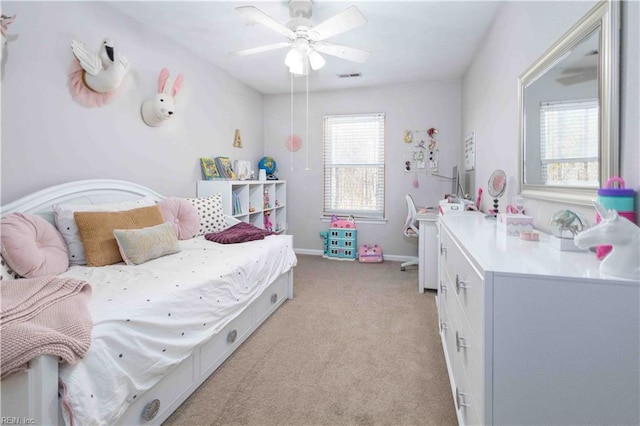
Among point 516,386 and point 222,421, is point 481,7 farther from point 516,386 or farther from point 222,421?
point 222,421


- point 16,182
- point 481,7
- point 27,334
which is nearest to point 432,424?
point 27,334

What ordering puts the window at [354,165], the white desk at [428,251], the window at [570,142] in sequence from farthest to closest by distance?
1. the window at [354,165]
2. the white desk at [428,251]
3. the window at [570,142]

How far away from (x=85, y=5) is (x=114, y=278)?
2.02 m

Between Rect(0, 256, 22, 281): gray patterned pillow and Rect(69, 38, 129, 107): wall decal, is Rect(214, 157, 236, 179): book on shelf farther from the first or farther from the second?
Rect(0, 256, 22, 281): gray patterned pillow

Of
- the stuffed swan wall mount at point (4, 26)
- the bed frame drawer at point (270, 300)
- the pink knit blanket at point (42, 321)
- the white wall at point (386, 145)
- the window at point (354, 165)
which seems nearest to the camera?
the pink knit blanket at point (42, 321)

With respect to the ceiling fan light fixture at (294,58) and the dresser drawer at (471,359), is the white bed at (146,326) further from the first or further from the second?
the ceiling fan light fixture at (294,58)

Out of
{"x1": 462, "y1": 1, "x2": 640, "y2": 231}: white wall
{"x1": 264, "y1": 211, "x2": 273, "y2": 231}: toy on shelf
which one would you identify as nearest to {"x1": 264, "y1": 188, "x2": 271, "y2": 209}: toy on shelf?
{"x1": 264, "y1": 211, "x2": 273, "y2": 231}: toy on shelf

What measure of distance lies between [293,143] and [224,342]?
3.58 metres

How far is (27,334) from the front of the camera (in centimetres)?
98

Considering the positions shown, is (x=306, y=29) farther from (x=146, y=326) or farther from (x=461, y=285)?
(x=146, y=326)

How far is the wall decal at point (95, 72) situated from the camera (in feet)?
7.32

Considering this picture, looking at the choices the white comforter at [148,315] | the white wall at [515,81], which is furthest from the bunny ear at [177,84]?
the white wall at [515,81]

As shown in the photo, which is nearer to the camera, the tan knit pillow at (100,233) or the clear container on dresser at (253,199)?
the tan knit pillow at (100,233)

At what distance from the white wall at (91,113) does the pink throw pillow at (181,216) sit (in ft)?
1.16
